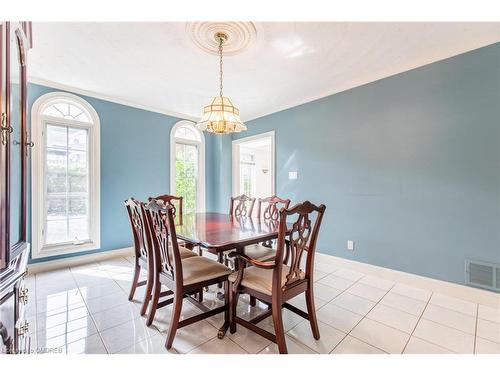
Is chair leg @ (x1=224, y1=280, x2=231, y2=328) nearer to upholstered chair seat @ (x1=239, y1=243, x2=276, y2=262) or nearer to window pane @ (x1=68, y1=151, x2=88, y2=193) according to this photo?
upholstered chair seat @ (x1=239, y1=243, x2=276, y2=262)

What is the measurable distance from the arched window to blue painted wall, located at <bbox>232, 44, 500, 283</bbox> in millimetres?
2246

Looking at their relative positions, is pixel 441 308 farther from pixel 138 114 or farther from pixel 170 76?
pixel 138 114

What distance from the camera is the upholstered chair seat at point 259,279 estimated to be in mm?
1479

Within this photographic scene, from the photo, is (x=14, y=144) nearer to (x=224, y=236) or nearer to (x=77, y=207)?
(x=224, y=236)

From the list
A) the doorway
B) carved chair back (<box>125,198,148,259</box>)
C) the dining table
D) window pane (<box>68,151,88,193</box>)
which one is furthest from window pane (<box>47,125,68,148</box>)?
the doorway

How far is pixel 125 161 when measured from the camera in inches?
141

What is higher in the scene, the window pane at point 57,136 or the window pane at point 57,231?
the window pane at point 57,136

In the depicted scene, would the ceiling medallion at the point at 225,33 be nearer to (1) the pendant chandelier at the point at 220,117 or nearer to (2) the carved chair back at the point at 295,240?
(1) the pendant chandelier at the point at 220,117

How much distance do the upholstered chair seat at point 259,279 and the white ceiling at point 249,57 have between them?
2.01 m

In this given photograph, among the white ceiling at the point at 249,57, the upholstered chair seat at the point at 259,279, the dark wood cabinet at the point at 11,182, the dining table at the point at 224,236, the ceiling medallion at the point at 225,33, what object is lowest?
the upholstered chair seat at the point at 259,279

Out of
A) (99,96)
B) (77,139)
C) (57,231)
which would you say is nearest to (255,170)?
(99,96)

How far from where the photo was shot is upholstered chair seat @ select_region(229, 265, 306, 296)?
148cm

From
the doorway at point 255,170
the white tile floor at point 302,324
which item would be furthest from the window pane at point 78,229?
the doorway at point 255,170
